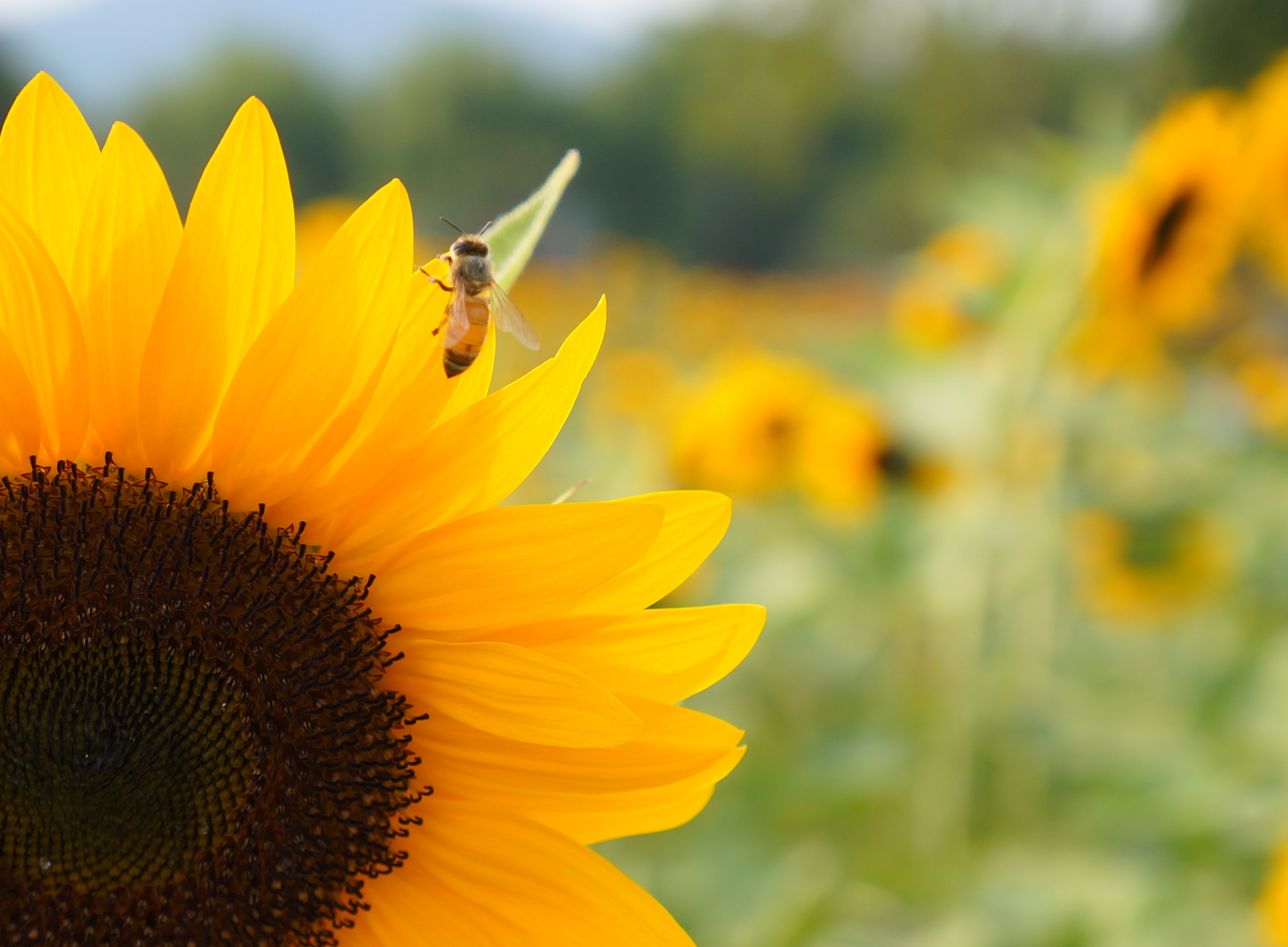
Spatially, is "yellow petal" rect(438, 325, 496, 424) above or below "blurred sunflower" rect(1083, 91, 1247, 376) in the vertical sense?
below

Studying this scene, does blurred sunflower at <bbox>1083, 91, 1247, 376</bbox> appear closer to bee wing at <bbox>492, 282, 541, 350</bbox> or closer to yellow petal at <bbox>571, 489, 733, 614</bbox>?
bee wing at <bbox>492, 282, 541, 350</bbox>

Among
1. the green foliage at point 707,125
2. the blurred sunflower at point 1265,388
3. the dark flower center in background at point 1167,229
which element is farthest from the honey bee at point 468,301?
the green foliage at point 707,125

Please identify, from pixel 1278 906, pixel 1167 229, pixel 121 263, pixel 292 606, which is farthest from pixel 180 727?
pixel 1167 229

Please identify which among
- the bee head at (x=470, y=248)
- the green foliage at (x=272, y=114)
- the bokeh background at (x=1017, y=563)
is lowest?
the bee head at (x=470, y=248)

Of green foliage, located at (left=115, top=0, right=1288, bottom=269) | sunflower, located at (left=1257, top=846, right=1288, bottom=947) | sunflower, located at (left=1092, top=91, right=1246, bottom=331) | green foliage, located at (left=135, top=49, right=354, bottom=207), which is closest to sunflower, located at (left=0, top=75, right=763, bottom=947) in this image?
sunflower, located at (left=1257, top=846, right=1288, bottom=947)

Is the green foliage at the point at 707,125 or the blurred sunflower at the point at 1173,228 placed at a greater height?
the green foliage at the point at 707,125

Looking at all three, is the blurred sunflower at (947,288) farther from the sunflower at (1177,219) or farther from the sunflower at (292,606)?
the sunflower at (292,606)

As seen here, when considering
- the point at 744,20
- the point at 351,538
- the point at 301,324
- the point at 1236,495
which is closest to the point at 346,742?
the point at 351,538
